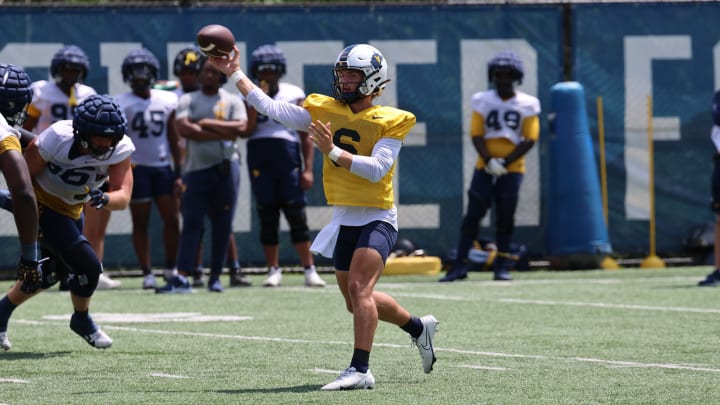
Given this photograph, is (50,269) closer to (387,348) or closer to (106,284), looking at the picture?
(387,348)

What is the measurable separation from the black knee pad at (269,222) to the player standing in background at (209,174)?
0.50m

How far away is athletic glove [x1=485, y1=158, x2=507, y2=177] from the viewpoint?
13953 mm

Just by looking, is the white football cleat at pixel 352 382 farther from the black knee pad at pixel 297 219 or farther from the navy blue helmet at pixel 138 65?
the navy blue helmet at pixel 138 65

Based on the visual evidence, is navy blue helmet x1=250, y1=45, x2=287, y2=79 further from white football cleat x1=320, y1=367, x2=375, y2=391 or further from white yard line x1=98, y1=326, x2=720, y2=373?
white football cleat x1=320, y1=367, x2=375, y2=391

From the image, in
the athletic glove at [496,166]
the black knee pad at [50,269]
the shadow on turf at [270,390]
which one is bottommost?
the shadow on turf at [270,390]

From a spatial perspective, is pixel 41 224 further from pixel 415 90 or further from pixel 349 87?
pixel 415 90

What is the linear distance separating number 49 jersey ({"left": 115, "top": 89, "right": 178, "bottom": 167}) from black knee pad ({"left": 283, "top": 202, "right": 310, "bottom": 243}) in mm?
1188

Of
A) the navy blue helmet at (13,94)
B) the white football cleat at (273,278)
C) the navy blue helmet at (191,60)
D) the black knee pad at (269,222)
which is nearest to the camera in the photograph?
the navy blue helmet at (13,94)

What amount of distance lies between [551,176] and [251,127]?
13.8ft

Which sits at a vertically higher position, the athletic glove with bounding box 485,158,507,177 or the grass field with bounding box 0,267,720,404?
the athletic glove with bounding box 485,158,507,177

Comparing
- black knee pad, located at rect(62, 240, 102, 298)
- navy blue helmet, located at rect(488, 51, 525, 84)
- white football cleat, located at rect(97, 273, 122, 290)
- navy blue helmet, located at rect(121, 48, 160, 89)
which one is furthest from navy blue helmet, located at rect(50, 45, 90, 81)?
black knee pad, located at rect(62, 240, 102, 298)

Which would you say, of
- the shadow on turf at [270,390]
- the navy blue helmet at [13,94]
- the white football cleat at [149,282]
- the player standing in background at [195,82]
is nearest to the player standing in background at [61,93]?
the white football cleat at [149,282]

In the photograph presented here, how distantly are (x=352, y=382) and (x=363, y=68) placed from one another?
1.61 metres

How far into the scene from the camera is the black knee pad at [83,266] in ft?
27.7
